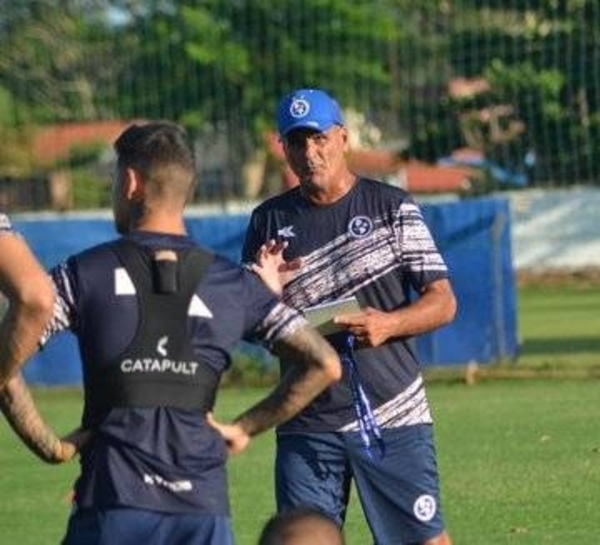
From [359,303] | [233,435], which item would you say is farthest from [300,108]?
[233,435]

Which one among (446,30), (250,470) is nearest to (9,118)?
(446,30)

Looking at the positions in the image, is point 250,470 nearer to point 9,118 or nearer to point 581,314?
point 581,314

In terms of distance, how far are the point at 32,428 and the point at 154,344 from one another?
0.43 m

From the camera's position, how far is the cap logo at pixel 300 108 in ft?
28.7

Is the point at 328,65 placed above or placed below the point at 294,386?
below

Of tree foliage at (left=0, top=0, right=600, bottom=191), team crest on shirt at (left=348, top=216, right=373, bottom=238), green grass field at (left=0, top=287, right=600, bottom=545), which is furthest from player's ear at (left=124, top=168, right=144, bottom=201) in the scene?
tree foliage at (left=0, top=0, right=600, bottom=191)

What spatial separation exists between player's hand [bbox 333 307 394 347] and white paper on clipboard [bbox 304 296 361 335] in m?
0.03

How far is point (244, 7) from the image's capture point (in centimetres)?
4341

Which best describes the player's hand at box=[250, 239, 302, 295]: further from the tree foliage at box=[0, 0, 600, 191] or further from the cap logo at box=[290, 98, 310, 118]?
the tree foliage at box=[0, 0, 600, 191]

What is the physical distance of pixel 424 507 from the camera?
884cm

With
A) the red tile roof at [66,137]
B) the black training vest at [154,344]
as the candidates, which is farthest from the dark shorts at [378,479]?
the red tile roof at [66,137]

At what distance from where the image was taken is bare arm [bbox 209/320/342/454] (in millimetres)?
6516

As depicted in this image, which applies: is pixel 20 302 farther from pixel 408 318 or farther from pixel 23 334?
pixel 408 318

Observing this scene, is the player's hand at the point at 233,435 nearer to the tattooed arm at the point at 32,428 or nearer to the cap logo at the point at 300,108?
the tattooed arm at the point at 32,428
